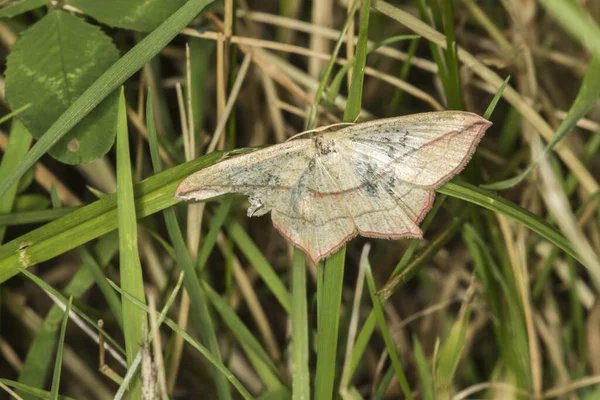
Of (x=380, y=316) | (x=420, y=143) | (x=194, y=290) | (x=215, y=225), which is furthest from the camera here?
(x=215, y=225)

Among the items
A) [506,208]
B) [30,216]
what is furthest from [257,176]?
[30,216]

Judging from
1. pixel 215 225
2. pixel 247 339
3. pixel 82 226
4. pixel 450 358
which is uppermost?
pixel 215 225

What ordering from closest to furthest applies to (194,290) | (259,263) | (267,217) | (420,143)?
1. (420,143)
2. (194,290)
3. (259,263)
4. (267,217)

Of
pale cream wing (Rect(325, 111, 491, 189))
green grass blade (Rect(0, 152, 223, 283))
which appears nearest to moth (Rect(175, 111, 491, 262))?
pale cream wing (Rect(325, 111, 491, 189))

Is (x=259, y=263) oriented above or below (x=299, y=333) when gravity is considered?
above

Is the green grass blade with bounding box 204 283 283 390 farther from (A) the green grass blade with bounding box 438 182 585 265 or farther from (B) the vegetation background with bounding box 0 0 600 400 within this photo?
(A) the green grass blade with bounding box 438 182 585 265

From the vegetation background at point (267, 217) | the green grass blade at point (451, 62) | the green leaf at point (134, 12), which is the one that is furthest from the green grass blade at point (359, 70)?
the green leaf at point (134, 12)

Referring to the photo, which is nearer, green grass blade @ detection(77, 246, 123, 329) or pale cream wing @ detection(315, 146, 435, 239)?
pale cream wing @ detection(315, 146, 435, 239)

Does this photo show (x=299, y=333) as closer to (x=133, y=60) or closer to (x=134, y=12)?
(x=133, y=60)
